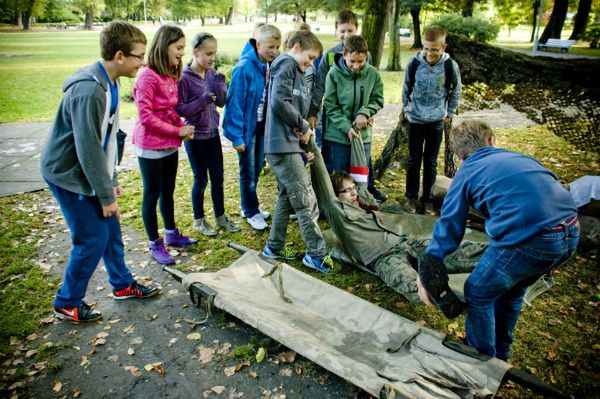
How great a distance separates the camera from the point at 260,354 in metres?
2.86

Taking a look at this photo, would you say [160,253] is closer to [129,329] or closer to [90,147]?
[129,329]

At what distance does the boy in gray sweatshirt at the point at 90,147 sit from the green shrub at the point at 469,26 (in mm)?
27688

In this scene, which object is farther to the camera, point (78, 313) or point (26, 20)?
point (26, 20)

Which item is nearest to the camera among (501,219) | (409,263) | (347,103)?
(501,219)

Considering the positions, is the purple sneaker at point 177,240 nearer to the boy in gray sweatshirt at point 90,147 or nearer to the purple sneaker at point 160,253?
the purple sneaker at point 160,253

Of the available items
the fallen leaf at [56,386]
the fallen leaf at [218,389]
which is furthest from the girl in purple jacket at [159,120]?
the fallen leaf at [218,389]

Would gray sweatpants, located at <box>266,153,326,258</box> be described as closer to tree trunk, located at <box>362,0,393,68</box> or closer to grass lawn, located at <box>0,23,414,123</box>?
tree trunk, located at <box>362,0,393,68</box>

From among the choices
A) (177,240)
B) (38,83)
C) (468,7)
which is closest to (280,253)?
(177,240)

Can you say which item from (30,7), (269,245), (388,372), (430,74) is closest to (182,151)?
(269,245)

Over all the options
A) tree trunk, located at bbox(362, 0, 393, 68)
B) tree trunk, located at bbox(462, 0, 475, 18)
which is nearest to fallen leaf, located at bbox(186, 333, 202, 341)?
tree trunk, located at bbox(362, 0, 393, 68)

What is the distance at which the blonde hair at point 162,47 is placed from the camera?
3.32 m

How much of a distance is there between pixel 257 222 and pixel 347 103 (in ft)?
5.53

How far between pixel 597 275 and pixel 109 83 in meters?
4.48

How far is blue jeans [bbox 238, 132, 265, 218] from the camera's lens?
4.50 meters
